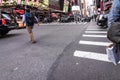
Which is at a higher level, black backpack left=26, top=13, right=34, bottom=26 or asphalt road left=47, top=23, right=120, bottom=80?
black backpack left=26, top=13, right=34, bottom=26

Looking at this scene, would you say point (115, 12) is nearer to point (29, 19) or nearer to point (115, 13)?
point (115, 13)

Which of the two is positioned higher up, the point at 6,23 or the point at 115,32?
the point at 6,23

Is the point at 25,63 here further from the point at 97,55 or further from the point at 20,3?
the point at 20,3

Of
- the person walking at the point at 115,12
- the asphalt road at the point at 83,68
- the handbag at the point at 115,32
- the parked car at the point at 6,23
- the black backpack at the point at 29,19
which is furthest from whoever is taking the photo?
the parked car at the point at 6,23

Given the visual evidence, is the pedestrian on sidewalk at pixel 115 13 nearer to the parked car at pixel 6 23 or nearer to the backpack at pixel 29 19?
the backpack at pixel 29 19

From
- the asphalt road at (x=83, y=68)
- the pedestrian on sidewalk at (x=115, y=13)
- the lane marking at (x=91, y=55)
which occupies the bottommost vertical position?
the asphalt road at (x=83, y=68)

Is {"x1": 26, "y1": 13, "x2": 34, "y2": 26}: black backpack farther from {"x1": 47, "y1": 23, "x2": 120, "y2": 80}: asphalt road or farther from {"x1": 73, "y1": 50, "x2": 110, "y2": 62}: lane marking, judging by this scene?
{"x1": 47, "y1": 23, "x2": 120, "y2": 80}: asphalt road

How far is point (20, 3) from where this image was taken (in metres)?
51.8

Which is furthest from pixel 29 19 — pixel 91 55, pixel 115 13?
pixel 115 13

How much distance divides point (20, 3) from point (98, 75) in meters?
47.4

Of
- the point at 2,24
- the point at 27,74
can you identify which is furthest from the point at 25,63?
the point at 2,24

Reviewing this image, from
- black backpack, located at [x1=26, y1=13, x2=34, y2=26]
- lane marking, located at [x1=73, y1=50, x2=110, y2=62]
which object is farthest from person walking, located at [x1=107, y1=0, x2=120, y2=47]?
black backpack, located at [x1=26, y1=13, x2=34, y2=26]

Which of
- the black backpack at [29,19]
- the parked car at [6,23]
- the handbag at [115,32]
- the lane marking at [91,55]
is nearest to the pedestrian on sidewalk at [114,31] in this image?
the handbag at [115,32]

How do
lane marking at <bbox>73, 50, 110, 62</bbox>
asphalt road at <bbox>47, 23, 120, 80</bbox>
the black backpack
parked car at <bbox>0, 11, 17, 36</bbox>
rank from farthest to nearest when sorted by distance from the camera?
parked car at <bbox>0, 11, 17, 36</bbox>
the black backpack
lane marking at <bbox>73, 50, 110, 62</bbox>
asphalt road at <bbox>47, 23, 120, 80</bbox>
